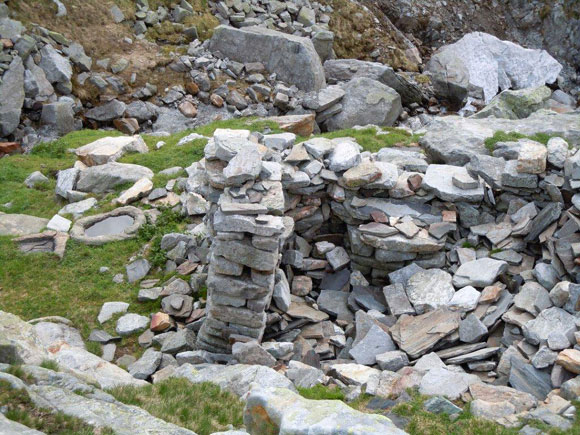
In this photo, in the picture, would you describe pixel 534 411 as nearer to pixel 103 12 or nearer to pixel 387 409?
pixel 387 409

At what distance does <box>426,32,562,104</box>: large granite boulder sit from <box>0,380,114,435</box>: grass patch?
26786 millimetres

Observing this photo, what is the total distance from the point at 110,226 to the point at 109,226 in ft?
0.08

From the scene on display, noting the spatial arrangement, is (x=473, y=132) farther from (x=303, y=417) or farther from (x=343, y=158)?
(x=303, y=417)

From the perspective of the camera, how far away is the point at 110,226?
15695 millimetres

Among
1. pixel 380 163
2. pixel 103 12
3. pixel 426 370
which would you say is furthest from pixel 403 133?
pixel 103 12

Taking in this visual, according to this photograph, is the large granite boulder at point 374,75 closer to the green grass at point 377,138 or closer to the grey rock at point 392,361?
the green grass at point 377,138

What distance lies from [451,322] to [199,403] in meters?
5.51

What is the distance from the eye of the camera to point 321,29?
30.3m

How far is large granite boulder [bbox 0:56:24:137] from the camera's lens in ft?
73.5

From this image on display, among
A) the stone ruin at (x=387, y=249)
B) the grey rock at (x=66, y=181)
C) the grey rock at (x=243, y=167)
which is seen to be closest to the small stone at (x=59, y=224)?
the grey rock at (x=66, y=181)

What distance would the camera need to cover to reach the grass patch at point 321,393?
995 cm

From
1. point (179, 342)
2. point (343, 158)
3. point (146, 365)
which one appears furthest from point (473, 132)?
point (146, 365)

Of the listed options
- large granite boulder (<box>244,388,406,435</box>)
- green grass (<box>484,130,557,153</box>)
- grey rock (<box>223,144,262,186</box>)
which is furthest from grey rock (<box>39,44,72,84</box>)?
large granite boulder (<box>244,388,406,435</box>)

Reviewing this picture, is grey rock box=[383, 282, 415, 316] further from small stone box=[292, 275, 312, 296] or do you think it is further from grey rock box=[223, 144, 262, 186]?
grey rock box=[223, 144, 262, 186]
